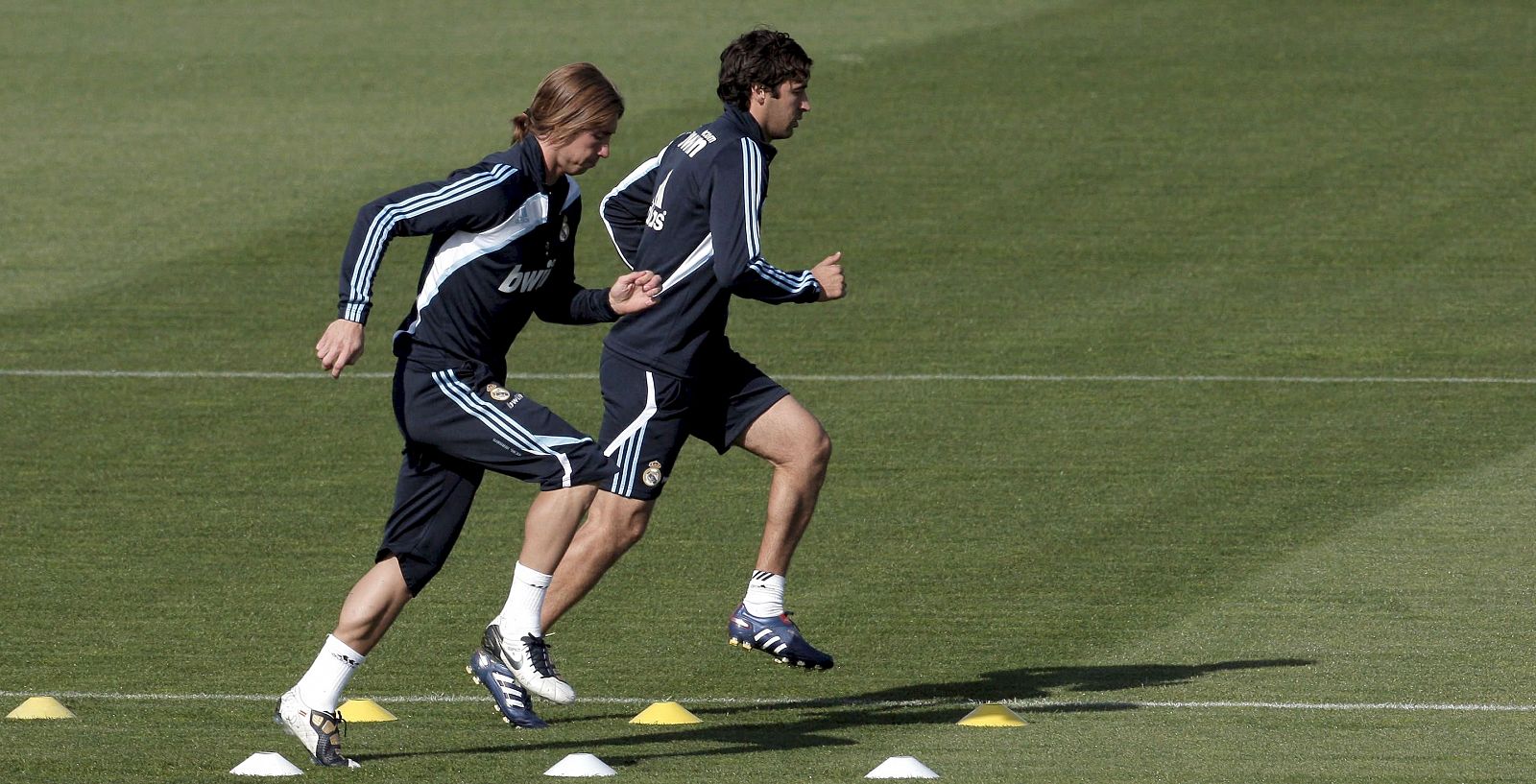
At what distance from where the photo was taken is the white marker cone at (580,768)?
274 inches

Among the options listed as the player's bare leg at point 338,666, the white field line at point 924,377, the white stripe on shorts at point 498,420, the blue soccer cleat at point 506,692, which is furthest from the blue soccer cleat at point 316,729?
the white field line at point 924,377

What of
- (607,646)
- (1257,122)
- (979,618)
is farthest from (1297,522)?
(1257,122)

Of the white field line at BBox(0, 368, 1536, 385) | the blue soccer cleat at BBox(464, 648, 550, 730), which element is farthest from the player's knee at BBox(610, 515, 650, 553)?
the white field line at BBox(0, 368, 1536, 385)

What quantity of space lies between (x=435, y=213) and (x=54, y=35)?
20823 millimetres

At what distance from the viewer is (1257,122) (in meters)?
21.2

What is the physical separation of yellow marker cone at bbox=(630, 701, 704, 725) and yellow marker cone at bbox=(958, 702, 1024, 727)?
0.82 metres

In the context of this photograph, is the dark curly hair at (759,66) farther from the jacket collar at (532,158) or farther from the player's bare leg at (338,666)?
the player's bare leg at (338,666)

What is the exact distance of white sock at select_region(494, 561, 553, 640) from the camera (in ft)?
25.5

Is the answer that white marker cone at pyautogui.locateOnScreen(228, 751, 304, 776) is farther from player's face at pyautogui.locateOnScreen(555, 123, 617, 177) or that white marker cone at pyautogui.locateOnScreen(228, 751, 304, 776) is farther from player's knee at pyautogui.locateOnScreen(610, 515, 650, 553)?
player's face at pyautogui.locateOnScreen(555, 123, 617, 177)

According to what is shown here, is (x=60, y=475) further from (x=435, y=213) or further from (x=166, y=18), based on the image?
(x=166, y=18)

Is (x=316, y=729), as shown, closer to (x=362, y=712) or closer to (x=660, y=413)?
(x=362, y=712)

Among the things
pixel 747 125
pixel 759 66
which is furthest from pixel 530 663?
pixel 759 66

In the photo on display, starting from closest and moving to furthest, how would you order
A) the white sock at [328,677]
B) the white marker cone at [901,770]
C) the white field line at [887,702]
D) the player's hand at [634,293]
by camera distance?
1. the white marker cone at [901,770]
2. the white sock at [328,677]
3. the player's hand at [634,293]
4. the white field line at [887,702]

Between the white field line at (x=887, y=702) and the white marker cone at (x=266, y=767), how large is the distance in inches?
45.3
